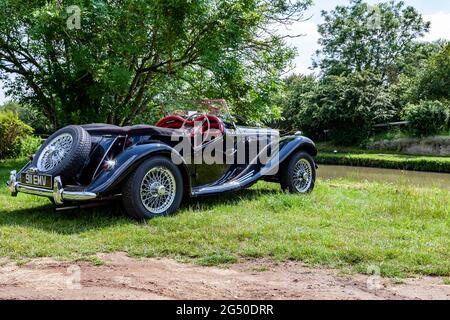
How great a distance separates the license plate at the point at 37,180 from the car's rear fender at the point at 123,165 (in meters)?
0.51

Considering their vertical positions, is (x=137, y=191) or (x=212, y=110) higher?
(x=212, y=110)

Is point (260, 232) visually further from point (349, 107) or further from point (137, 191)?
point (349, 107)

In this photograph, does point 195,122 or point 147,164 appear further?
point 195,122

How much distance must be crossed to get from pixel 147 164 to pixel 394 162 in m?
21.0

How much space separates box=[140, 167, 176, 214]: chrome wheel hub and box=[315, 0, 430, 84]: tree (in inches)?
1446

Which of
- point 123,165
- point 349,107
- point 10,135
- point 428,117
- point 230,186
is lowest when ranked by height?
point 230,186

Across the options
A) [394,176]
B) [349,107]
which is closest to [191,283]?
[394,176]

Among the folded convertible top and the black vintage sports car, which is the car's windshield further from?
the folded convertible top

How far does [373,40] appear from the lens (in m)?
41.7

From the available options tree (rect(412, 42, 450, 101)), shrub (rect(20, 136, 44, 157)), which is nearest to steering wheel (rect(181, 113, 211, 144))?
shrub (rect(20, 136, 44, 157))

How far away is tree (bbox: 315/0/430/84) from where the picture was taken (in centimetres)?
4100

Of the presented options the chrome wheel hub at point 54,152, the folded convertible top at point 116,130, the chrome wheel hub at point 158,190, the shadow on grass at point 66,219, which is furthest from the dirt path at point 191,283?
the folded convertible top at point 116,130
